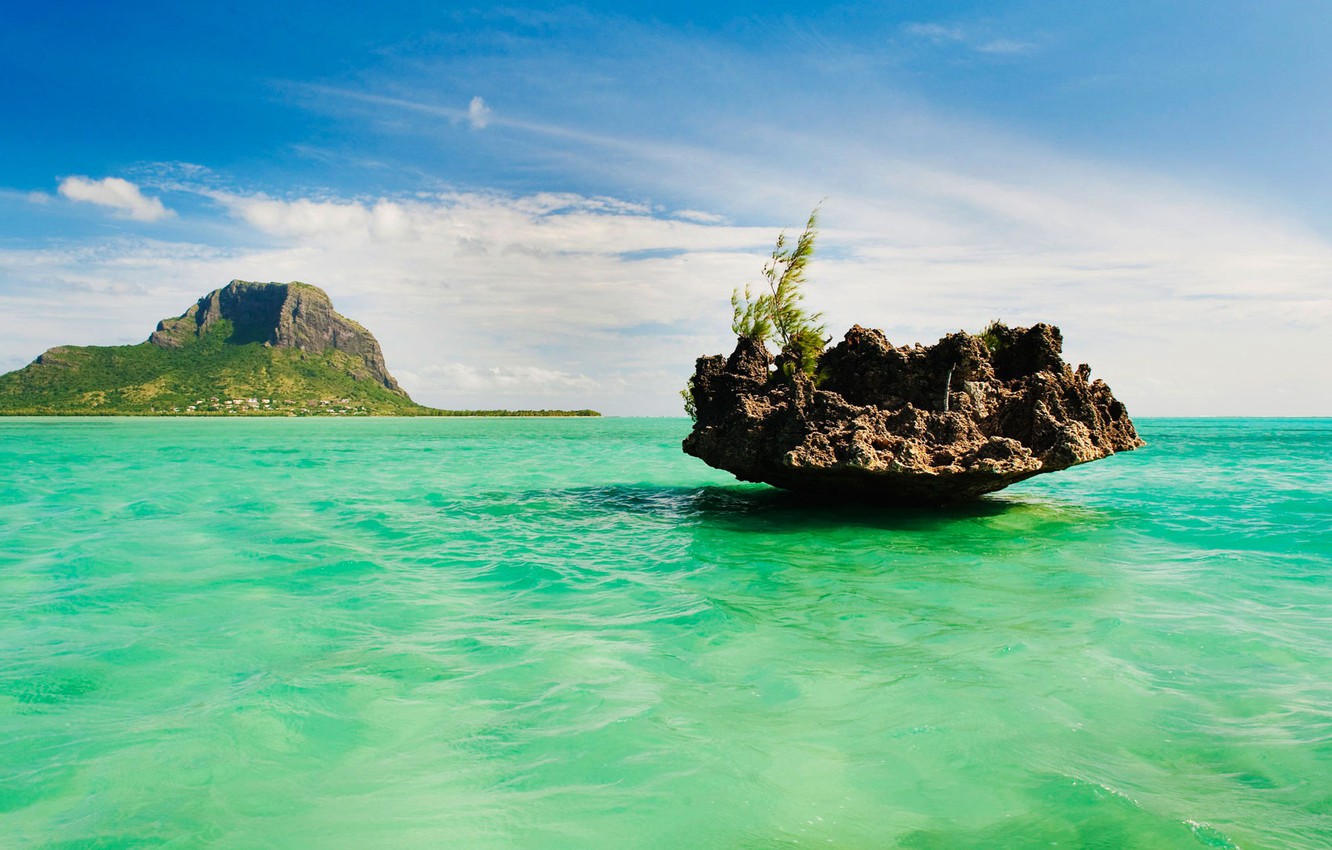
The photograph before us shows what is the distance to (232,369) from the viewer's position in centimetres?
15550

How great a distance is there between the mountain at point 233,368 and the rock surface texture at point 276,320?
265 mm

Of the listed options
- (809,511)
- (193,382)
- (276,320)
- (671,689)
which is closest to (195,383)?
(193,382)

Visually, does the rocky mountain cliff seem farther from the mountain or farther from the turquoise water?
the turquoise water

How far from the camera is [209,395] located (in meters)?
140

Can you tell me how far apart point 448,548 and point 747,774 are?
26.1 ft

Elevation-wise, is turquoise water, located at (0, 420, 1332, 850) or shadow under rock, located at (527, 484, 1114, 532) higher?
shadow under rock, located at (527, 484, 1114, 532)

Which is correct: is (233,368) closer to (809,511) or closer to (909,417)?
(809,511)

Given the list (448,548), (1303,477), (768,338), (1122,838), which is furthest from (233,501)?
(1303,477)

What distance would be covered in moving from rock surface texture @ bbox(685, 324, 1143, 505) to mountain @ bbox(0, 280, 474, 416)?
481 ft

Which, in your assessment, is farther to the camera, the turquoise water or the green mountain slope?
the green mountain slope

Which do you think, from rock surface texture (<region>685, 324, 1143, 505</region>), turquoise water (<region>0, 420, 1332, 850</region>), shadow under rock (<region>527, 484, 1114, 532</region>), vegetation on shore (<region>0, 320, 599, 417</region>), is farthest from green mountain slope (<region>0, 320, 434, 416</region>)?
turquoise water (<region>0, 420, 1332, 850</region>)

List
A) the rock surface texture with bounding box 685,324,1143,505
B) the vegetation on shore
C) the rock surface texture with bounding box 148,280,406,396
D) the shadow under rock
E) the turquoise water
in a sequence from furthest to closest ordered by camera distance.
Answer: the rock surface texture with bounding box 148,280,406,396 → the vegetation on shore → the shadow under rock → the rock surface texture with bounding box 685,324,1143,505 → the turquoise water

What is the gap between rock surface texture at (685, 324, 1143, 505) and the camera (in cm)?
1172

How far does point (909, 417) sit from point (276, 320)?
198083mm
